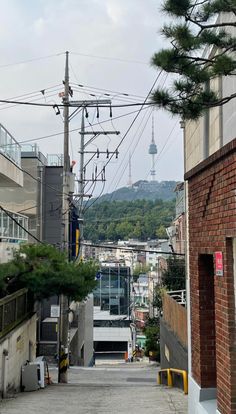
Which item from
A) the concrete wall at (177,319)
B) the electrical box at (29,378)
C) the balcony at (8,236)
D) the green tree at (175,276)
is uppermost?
the balcony at (8,236)

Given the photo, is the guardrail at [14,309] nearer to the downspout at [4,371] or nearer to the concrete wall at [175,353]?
the downspout at [4,371]

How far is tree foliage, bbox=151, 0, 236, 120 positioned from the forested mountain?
25.5 m

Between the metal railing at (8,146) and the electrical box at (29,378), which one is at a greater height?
the metal railing at (8,146)

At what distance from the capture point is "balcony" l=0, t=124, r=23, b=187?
16234 mm

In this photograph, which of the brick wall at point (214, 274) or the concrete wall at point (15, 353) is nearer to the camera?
the brick wall at point (214, 274)

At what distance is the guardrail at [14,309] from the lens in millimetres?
13363

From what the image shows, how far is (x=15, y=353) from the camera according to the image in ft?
47.3

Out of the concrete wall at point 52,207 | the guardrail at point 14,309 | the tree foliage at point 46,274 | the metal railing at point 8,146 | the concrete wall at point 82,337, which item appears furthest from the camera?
the concrete wall at point 52,207

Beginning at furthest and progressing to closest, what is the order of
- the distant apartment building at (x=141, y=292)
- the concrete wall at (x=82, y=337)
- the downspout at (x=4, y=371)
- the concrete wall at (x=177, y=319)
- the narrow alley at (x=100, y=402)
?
1. the distant apartment building at (x=141, y=292)
2. the concrete wall at (x=82, y=337)
3. the concrete wall at (x=177, y=319)
4. the downspout at (x=4, y=371)
5. the narrow alley at (x=100, y=402)

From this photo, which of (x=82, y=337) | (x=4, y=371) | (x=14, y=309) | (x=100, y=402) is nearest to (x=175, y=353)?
(x=100, y=402)

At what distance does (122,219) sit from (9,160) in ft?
54.5

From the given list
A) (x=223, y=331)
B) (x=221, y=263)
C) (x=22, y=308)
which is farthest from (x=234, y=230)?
(x=22, y=308)

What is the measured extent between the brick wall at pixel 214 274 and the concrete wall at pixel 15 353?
23.8 feet

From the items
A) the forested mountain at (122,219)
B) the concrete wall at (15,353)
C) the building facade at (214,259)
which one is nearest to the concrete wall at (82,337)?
the forested mountain at (122,219)
